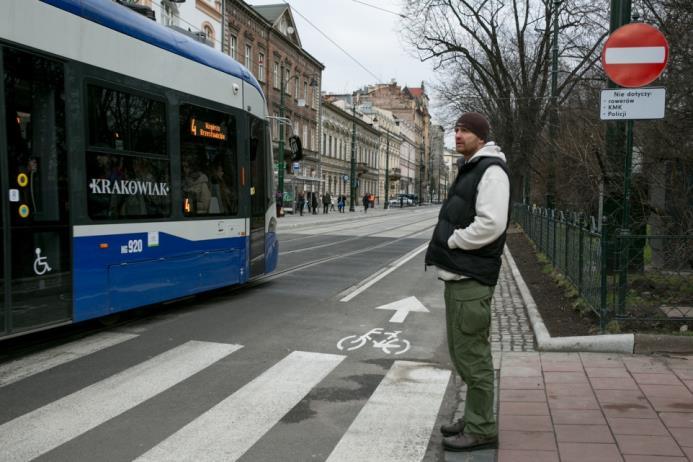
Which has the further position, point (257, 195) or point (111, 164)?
point (257, 195)

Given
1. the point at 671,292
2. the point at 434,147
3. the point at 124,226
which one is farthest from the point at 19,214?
the point at 434,147

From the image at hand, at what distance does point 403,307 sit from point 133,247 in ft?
12.7

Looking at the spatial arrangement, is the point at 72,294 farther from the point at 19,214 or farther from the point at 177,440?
the point at 177,440

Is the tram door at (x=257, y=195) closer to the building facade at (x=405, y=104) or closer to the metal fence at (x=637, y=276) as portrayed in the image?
the metal fence at (x=637, y=276)

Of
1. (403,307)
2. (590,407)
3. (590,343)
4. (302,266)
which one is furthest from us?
(302,266)

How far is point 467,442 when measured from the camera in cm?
380

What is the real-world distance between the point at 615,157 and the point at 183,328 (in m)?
6.16

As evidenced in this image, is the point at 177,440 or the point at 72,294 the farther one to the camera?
the point at 72,294

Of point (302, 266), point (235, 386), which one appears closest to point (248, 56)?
point (302, 266)

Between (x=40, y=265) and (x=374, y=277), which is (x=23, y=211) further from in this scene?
(x=374, y=277)

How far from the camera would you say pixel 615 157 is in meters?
8.57

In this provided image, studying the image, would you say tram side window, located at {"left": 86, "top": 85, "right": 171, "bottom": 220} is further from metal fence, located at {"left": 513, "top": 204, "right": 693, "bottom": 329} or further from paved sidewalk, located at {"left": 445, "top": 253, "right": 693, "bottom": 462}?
metal fence, located at {"left": 513, "top": 204, "right": 693, "bottom": 329}

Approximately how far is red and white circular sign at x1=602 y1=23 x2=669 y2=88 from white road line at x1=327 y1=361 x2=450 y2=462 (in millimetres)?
3424

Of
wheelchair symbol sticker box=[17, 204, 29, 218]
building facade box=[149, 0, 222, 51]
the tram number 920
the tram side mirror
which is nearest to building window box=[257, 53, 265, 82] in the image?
building facade box=[149, 0, 222, 51]
